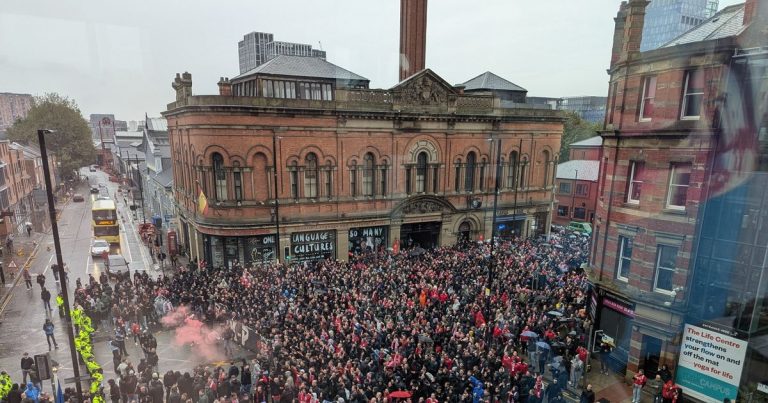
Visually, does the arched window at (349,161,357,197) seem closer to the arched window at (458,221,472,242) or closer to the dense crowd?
the dense crowd

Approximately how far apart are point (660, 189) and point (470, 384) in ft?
27.6

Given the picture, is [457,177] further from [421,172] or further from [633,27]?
[633,27]

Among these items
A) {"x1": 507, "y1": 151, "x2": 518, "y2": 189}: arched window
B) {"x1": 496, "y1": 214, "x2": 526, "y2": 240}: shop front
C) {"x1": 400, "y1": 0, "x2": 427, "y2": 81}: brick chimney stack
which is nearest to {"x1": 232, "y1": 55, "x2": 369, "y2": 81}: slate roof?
Result: {"x1": 400, "y1": 0, "x2": 427, "y2": 81}: brick chimney stack

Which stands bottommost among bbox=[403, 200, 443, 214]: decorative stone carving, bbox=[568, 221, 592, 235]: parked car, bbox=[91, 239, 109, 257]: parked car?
bbox=[91, 239, 109, 257]: parked car

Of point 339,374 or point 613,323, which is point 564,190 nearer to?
point 613,323

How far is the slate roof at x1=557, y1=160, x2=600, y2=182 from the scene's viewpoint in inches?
1481

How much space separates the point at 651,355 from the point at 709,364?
2.18m

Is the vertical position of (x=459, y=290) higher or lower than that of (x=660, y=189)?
lower

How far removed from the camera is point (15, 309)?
1961cm

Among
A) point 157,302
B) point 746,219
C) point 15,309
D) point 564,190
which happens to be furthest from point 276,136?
point 564,190

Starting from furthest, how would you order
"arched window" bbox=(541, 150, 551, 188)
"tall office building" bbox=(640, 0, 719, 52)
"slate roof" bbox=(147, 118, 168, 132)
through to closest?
"slate roof" bbox=(147, 118, 168, 132) → "arched window" bbox=(541, 150, 551, 188) → "tall office building" bbox=(640, 0, 719, 52)

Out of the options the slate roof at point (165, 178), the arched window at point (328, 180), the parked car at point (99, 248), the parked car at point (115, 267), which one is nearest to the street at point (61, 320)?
the parked car at point (99, 248)

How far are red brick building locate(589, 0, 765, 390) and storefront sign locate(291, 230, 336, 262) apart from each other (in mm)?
15788

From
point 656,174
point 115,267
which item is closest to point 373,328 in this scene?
point 656,174
